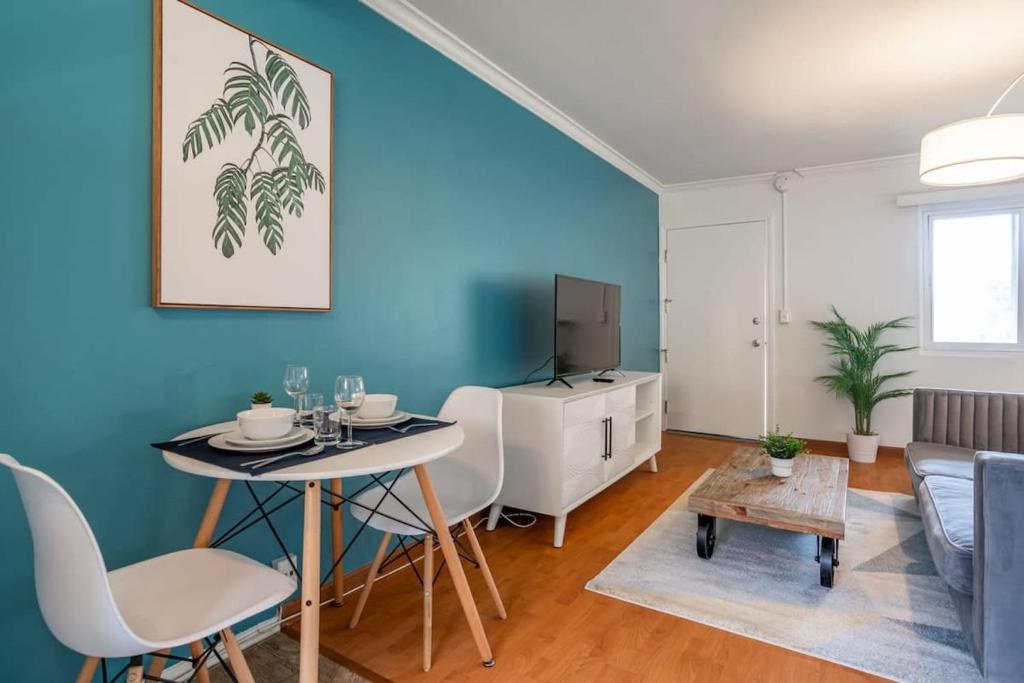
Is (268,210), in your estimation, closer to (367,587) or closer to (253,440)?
(253,440)

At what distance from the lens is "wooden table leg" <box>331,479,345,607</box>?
205cm

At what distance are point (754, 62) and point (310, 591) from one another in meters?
3.10

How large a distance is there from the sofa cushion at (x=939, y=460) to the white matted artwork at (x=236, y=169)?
114 inches

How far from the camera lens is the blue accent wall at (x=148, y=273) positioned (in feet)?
4.50

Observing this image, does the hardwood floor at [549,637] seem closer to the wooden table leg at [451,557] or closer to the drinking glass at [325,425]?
the wooden table leg at [451,557]

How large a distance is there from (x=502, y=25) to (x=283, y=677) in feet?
8.88

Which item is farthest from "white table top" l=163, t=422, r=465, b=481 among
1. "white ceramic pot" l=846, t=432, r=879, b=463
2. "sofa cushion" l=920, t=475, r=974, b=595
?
"white ceramic pot" l=846, t=432, r=879, b=463

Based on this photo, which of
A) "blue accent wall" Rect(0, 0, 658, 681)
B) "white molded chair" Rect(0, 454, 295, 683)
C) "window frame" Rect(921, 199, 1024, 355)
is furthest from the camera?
"window frame" Rect(921, 199, 1024, 355)

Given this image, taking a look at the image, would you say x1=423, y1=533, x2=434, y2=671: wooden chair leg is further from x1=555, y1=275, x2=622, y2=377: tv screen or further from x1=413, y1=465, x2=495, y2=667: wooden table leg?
x1=555, y1=275, x2=622, y2=377: tv screen

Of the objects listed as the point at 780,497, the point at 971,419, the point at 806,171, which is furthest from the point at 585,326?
the point at 806,171

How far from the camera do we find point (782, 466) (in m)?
2.64

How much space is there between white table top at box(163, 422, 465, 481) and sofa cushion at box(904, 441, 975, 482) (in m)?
2.43

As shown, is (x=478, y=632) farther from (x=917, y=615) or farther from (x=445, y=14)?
(x=445, y=14)

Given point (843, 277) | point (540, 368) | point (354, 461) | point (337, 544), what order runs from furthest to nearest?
point (843, 277) < point (540, 368) < point (337, 544) < point (354, 461)
